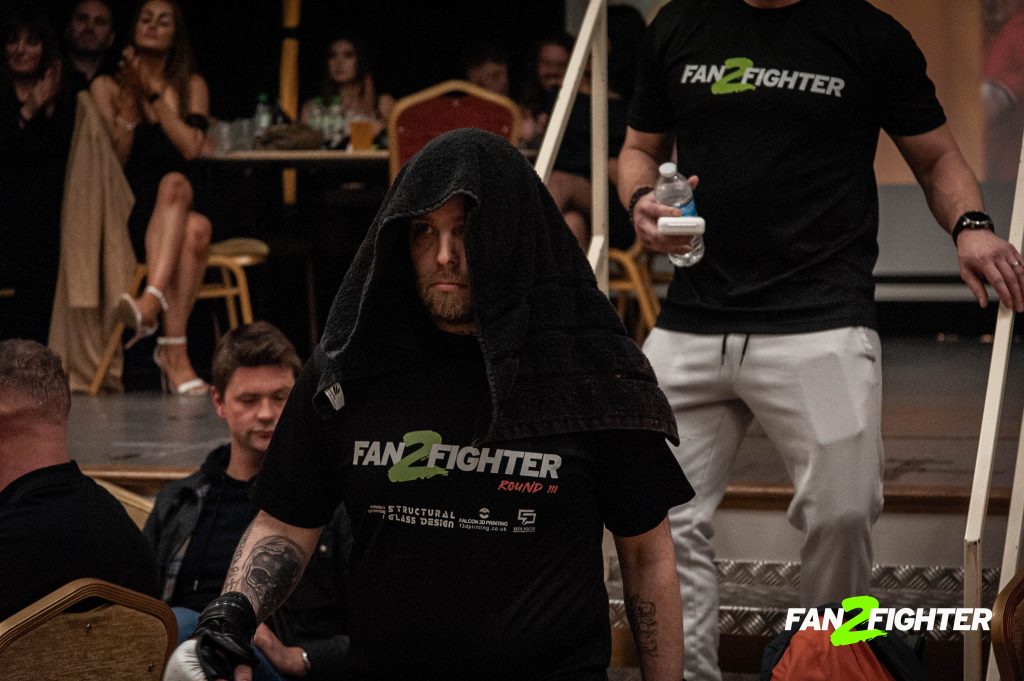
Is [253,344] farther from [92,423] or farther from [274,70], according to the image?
[274,70]

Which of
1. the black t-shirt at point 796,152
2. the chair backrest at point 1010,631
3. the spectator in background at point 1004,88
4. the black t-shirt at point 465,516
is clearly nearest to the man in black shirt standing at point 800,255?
the black t-shirt at point 796,152

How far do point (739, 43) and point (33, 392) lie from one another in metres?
1.60

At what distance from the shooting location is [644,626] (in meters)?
1.92

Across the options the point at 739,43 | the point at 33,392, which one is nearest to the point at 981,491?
the point at 739,43

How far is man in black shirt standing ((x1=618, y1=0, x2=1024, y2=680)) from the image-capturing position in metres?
2.57

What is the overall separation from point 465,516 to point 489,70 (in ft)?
17.9

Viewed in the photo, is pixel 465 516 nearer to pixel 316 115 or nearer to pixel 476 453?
pixel 476 453

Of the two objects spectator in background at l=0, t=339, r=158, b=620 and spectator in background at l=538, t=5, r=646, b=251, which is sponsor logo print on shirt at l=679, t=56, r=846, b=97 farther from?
spectator in background at l=538, t=5, r=646, b=251

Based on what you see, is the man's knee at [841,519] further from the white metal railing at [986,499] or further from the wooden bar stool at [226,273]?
the wooden bar stool at [226,273]

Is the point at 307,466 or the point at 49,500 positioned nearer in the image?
the point at 307,466

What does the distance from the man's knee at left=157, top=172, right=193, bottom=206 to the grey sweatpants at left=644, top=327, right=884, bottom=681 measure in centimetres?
389

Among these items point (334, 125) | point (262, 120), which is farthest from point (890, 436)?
point (262, 120)

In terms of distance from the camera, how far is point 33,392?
271 cm

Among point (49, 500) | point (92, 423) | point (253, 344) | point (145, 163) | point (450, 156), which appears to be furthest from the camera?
point (145, 163)
